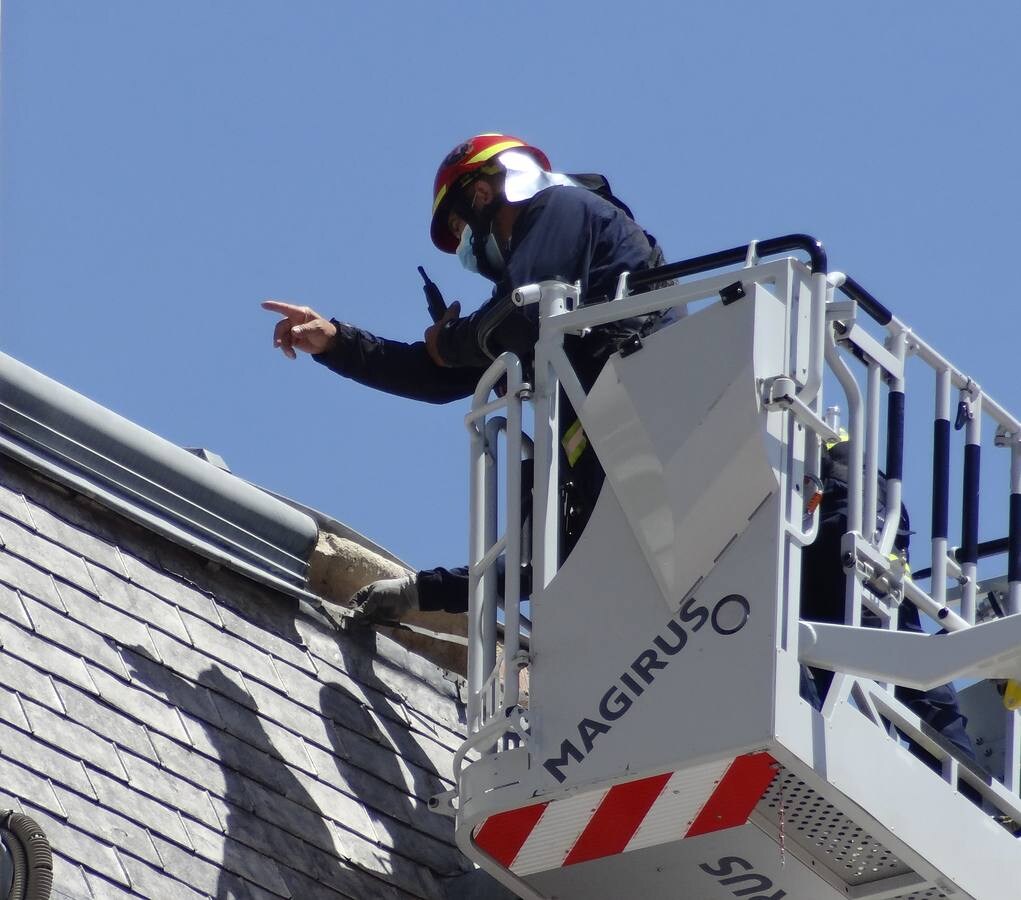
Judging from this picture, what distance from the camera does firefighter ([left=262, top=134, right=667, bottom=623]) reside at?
7.39m

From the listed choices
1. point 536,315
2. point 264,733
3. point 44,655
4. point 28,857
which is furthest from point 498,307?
point 28,857

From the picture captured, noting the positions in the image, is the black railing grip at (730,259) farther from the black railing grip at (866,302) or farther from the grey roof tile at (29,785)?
the grey roof tile at (29,785)

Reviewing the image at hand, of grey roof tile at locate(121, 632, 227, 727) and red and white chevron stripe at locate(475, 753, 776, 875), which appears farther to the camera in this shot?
grey roof tile at locate(121, 632, 227, 727)

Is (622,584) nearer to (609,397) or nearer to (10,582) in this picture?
(609,397)

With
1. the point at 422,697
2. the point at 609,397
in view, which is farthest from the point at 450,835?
the point at 609,397

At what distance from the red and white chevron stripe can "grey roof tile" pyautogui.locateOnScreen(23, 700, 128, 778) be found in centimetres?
104

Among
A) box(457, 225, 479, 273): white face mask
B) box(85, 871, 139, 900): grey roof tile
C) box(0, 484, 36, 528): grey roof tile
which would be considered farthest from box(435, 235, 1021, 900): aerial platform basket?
box(457, 225, 479, 273): white face mask

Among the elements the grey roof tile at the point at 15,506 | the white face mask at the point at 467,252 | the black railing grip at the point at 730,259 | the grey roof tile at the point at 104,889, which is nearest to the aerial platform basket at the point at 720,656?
the black railing grip at the point at 730,259

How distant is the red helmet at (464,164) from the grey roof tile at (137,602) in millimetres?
2066

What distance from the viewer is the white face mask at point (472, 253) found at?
874cm

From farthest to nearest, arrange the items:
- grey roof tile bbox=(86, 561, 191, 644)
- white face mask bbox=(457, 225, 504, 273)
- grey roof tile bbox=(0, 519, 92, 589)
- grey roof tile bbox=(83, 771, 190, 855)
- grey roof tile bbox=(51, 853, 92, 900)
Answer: white face mask bbox=(457, 225, 504, 273) → grey roof tile bbox=(86, 561, 191, 644) → grey roof tile bbox=(0, 519, 92, 589) → grey roof tile bbox=(83, 771, 190, 855) → grey roof tile bbox=(51, 853, 92, 900)

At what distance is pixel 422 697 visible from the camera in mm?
8414

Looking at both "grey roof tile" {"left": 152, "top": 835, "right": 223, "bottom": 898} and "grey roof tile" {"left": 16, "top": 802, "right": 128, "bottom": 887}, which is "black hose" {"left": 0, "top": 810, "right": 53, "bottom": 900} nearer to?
"grey roof tile" {"left": 16, "top": 802, "right": 128, "bottom": 887}

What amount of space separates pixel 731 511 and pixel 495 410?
3.48ft
